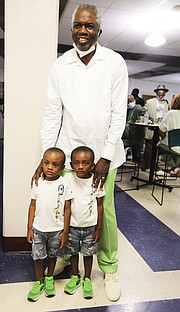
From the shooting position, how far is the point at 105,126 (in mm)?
1586

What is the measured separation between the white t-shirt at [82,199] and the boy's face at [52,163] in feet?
0.31

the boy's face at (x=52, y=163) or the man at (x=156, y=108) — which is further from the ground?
the man at (x=156, y=108)

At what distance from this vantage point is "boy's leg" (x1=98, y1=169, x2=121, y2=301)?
1689mm

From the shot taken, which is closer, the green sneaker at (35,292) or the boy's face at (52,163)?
the boy's face at (52,163)

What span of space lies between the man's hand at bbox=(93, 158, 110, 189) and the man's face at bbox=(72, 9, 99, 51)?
2.06ft

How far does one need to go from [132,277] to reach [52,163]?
3.39ft

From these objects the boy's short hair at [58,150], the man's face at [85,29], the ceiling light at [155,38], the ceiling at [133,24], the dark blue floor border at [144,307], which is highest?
the ceiling at [133,24]

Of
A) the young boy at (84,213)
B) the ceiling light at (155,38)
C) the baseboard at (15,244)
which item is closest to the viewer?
the young boy at (84,213)

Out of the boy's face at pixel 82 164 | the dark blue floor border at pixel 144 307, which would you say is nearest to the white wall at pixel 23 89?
the boy's face at pixel 82 164

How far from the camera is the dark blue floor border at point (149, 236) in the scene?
84.1 inches

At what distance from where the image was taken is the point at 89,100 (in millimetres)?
1533

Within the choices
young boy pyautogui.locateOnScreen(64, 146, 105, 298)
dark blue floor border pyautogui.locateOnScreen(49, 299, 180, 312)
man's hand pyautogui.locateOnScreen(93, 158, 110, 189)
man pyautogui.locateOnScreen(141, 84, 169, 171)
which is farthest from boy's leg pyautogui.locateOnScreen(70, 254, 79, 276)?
man pyautogui.locateOnScreen(141, 84, 169, 171)

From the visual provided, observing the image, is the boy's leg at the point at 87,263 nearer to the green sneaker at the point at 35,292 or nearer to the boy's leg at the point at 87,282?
the boy's leg at the point at 87,282

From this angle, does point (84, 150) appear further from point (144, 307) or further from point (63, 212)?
point (144, 307)
